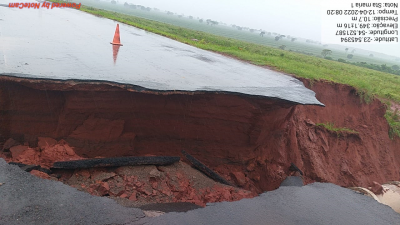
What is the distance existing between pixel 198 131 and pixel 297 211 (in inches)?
103

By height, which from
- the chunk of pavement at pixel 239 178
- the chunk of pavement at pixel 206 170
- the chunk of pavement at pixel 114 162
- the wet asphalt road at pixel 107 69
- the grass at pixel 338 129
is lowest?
the chunk of pavement at pixel 239 178

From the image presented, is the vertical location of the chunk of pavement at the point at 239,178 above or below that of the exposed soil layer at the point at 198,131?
below

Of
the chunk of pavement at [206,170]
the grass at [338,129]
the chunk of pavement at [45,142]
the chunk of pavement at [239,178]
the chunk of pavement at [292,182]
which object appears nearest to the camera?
the chunk of pavement at [45,142]

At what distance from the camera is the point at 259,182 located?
5.84 meters

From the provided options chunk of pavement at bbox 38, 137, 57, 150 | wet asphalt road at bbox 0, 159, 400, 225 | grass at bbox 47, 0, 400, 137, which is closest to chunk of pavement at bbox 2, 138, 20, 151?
chunk of pavement at bbox 38, 137, 57, 150

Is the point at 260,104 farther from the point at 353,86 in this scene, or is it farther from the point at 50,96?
the point at 353,86

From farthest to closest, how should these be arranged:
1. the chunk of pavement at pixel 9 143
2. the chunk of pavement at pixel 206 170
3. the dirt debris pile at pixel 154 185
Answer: the chunk of pavement at pixel 206 170
the chunk of pavement at pixel 9 143
the dirt debris pile at pixel 154 185

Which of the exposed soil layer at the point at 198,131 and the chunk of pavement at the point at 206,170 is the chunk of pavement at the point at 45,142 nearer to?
the exposed soil layer at the point at 198,131

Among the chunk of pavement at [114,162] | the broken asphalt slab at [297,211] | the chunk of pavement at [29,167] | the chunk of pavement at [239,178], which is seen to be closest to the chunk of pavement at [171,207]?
the broken asphalt slab at [297,211]

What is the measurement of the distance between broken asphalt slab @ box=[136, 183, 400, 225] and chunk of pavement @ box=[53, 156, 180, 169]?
5.12 ft

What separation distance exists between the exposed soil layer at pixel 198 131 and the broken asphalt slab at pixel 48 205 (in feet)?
4.58

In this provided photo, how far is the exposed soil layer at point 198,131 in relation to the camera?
13.4 ft

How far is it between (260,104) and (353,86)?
5.71 meters

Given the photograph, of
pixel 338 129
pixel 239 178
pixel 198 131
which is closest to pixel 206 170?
pixel 198 131
